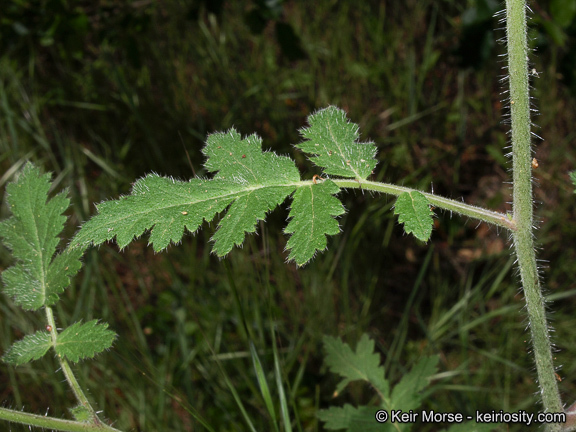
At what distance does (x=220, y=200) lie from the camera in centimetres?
115

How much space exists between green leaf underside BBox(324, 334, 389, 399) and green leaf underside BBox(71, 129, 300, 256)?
845 mm

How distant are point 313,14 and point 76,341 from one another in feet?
10.5

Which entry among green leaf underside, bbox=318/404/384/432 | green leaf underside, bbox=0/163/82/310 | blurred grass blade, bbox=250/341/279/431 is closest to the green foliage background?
green leaf underside, bbox=318/404/384/432

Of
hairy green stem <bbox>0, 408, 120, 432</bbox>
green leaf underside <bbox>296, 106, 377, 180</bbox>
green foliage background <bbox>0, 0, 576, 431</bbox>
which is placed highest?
green foliage background <bbox>0, 0, 576, 431</bbox>

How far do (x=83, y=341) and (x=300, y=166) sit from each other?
2116mm

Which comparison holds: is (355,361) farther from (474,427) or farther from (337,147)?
(337,147)

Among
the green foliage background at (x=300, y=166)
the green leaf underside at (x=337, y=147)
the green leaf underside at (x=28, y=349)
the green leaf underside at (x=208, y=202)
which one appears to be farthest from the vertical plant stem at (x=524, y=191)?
the green foliage background at (x=300, y=166)

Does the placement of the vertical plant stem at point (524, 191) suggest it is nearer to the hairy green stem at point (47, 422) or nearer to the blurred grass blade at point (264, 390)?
the blurred grass blade at point (264, 390)

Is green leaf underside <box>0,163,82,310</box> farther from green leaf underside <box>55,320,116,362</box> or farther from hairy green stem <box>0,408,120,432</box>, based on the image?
hairy green stem <box>0,408,120,432</box>

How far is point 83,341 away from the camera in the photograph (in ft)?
3.97

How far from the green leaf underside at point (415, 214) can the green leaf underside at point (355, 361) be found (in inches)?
32.8

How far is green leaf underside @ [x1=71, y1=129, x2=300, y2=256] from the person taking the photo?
3.61 ft

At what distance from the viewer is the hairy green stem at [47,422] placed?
1.09 metres

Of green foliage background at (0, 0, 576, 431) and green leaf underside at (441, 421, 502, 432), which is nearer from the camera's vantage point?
green leaf underside at (441, 421, 502, 432)
